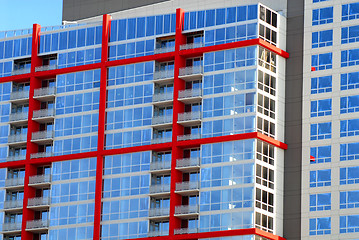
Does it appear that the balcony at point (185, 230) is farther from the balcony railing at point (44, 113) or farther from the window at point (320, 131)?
the balcony railing at point (44, 113)

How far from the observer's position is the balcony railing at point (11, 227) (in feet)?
374

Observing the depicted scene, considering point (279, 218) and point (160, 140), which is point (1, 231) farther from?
point (279, 218)

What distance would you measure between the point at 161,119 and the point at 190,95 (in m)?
3.79

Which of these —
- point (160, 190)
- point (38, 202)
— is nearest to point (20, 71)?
point (38, 202)

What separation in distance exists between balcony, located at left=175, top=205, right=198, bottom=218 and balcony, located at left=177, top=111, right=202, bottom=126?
8.25 m

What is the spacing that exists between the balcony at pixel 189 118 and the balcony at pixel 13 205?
1924 cm

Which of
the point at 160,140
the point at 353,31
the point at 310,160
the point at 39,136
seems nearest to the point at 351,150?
the point at 310,160

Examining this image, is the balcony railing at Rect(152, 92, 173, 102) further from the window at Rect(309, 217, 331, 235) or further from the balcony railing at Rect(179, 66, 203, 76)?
the window at Rect(309, 217, 331, 235)

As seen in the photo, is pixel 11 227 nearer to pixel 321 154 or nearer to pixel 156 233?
pixel 156 233

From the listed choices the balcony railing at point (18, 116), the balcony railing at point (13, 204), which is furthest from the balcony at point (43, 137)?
the balcony railing at point (13, 204)

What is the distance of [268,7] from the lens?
112 meters

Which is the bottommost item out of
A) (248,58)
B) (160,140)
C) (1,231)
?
(1,231)

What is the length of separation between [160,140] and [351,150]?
734 inches

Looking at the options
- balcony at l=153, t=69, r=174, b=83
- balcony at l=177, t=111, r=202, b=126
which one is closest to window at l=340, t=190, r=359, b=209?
balcony at l=177, t=111, r=202, b=126
